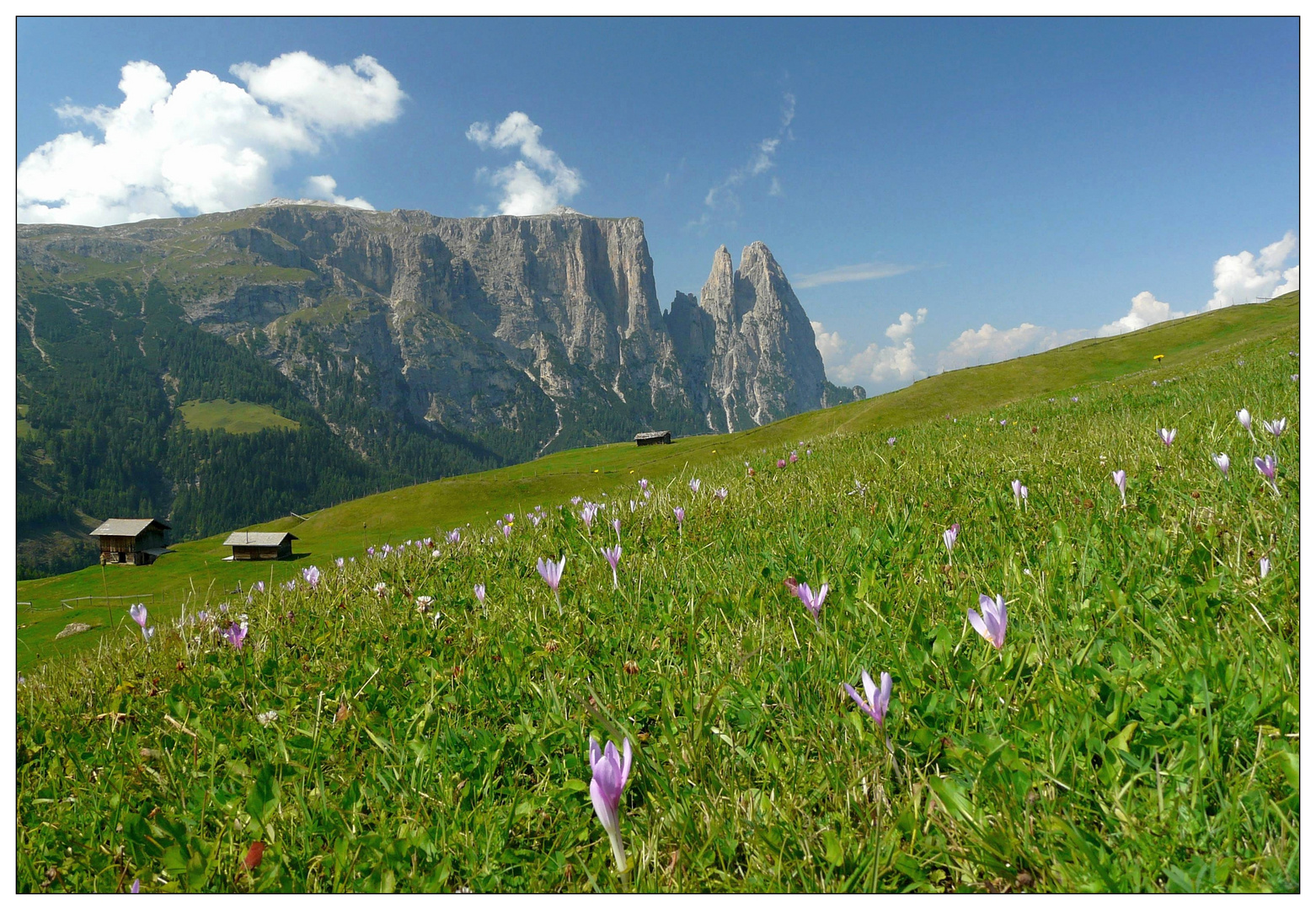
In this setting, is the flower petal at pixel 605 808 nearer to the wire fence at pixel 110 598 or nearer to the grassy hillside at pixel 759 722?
the grassy hillside at pixel 759 722

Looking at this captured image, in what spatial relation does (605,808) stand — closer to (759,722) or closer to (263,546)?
(759,722)

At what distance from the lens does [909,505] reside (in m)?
5.51

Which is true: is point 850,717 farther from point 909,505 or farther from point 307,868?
point 909,505

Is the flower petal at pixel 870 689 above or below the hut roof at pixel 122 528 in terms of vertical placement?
below

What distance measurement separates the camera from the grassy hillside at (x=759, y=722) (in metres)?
1.78

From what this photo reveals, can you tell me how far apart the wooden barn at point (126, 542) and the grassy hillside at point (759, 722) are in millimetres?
90545

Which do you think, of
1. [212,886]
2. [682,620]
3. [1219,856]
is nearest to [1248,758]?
[1219,856]

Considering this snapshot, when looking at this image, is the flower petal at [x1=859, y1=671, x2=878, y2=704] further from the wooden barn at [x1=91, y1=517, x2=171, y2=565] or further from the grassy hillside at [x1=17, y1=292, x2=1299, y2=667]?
the wooden barn at [x1=91, y1=517, x2=171, y2=565]

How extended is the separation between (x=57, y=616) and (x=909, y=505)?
4969 centimetres

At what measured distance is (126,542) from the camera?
250ft

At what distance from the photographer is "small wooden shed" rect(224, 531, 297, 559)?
60250 millimetres

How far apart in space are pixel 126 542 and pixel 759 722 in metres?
98.7

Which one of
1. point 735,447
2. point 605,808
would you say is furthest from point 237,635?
point 735,447

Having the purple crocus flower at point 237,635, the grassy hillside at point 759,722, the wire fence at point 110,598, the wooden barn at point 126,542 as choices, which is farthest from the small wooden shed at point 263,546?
the grassy hillside at point 759,722
